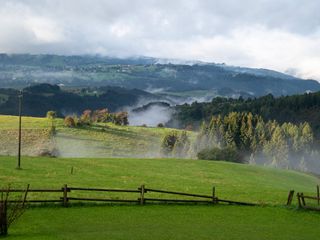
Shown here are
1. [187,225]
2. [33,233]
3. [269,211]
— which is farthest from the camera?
[269,211]

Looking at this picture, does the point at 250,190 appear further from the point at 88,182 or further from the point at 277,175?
the point at 277,175

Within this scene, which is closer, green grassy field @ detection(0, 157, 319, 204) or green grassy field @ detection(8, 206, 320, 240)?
green grassy field @ detection(8, 206, 320, 240)

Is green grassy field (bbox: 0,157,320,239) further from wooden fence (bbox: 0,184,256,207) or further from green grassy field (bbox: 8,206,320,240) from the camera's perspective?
wooden fence (bbox: 0,184,256,207)

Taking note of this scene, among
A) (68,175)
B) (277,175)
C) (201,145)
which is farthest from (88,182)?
(201,145)

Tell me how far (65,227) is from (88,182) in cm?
2826

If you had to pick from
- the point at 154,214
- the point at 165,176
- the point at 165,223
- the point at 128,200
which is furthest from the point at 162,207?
the point at 165,176

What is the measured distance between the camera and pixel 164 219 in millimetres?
41250

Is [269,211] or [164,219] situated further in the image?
[269,211]

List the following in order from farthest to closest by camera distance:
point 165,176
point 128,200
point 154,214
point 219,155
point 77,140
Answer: point 77,140 < point 219,155 < point 165,176 < point 128,200 < point 154,214

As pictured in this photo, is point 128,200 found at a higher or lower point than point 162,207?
higher

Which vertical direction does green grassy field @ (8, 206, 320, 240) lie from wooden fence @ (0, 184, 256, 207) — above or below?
below

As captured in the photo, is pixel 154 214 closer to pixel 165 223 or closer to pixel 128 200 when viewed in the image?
pixel 165 223

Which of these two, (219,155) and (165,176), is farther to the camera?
(219,155)

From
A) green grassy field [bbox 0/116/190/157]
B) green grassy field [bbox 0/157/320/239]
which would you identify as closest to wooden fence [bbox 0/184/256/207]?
green grassy field [bbox 0/157/320/239]
